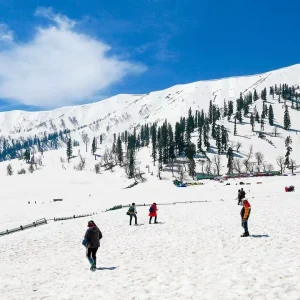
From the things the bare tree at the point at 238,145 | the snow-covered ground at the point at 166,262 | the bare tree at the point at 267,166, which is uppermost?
the bare tree at the point at 238,145

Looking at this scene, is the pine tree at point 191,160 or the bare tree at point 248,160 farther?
the bare tree at point 248,160

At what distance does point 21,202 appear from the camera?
88.9 m

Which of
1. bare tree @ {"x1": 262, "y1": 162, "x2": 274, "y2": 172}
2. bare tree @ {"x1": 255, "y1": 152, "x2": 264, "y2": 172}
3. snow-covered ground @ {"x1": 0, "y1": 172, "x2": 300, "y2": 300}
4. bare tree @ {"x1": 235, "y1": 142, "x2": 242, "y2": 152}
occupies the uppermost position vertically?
bare tree @ {"x1": 235, "y1": 142, "x2": 242, "y2": 152}

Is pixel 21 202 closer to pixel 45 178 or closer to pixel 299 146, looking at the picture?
pixel 45 178

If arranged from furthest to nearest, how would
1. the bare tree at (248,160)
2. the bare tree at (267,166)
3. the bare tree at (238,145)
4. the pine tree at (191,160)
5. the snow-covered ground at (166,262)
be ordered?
the bare tree at (238,145)
the bare tree at (267,166)
the bare tree at (248,160)
the pine tree at (191,160)
the snow-covered ground at (166,262)

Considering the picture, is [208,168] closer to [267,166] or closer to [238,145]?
[267,166]

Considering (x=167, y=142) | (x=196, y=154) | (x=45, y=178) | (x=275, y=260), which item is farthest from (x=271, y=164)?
(x=275, y=260)

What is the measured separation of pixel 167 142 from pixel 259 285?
175 metres

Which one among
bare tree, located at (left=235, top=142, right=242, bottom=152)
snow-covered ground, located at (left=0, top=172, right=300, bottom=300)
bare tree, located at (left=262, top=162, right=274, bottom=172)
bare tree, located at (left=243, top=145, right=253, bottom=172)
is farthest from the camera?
bare tree, located at (left=235, top=142, right=242, bottom=152)

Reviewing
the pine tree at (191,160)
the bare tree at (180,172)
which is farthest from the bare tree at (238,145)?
the bare tree at (180,172)

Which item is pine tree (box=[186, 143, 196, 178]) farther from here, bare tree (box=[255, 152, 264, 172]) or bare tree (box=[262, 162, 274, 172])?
bare tree (box=[262, 162, 274, 172])

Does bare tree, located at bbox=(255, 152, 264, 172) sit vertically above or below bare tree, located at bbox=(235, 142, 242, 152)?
below

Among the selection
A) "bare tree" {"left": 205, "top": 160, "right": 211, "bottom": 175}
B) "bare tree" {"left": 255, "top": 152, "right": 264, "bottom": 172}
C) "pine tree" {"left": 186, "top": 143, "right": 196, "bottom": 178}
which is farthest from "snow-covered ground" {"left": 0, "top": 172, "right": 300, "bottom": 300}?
"bare tree" {"left": 255, "top": 152, "right": 264, "bottom": 172}

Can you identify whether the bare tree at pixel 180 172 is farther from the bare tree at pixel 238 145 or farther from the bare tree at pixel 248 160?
the bare tree at pixel 238 145
